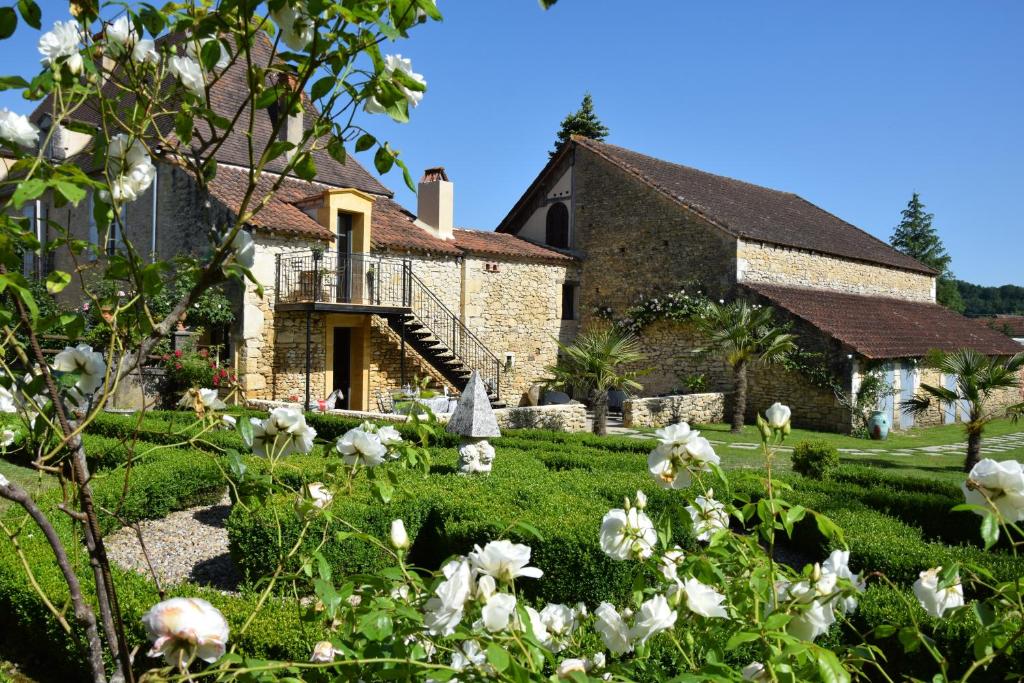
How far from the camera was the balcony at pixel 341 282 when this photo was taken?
15.1 meters

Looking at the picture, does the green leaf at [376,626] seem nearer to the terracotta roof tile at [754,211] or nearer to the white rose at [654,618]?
the white rose at [654,618]

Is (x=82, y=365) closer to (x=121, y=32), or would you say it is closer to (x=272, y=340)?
(x=121, y=32)

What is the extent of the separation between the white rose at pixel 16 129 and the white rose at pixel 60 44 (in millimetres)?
156

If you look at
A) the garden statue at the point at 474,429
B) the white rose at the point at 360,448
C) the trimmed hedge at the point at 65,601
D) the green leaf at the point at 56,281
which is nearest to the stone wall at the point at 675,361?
the garden statue at the point at 474,429

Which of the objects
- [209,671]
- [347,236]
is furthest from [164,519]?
[347,236]

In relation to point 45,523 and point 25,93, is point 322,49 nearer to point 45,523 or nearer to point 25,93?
point 25,93

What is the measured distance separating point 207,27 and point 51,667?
13.7 feet

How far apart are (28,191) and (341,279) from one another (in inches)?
589

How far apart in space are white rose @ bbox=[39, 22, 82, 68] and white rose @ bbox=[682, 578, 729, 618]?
194 cm

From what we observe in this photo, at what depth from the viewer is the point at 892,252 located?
26812 mm

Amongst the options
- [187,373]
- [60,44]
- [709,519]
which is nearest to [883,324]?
[187,373]

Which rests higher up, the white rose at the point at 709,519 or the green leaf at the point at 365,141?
the green leaf at the point at 365,141

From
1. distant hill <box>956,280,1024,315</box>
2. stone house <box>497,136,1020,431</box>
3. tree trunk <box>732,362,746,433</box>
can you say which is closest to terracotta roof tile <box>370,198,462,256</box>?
stone house <box>497,136,1020,431</box>

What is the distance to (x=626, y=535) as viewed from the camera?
193 centimetres
